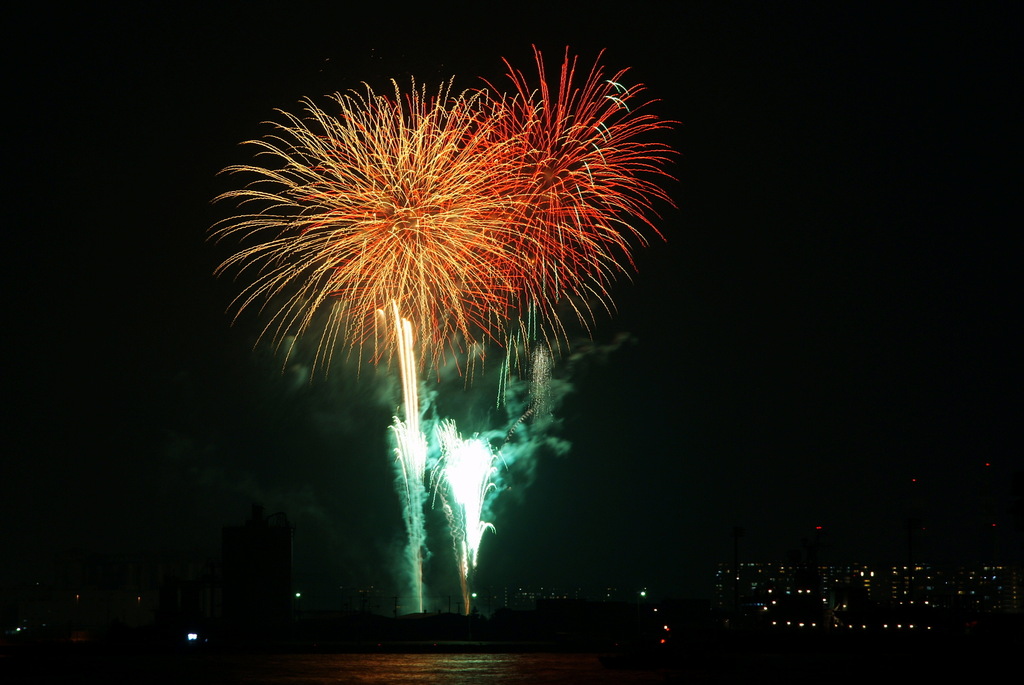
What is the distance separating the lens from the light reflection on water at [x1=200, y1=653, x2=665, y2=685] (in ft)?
127

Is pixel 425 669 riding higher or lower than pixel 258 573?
lower

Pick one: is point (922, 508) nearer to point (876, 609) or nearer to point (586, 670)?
A: point (876, 609)

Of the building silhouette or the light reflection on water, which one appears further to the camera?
the building silhouette

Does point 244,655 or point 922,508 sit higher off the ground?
point 922,508

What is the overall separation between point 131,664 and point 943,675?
33198mm

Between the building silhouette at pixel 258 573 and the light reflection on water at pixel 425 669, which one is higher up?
the building silhouette at pixel 258 573

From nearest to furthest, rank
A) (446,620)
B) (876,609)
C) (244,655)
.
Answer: (244,655), (876,609), (446,620)

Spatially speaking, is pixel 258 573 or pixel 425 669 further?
pixel 258 573

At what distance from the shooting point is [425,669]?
45469 mm

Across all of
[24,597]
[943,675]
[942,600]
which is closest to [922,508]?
[942,600]

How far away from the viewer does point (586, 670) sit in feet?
146

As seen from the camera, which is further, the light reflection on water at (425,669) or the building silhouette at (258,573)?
the building silhouette at (258,573)

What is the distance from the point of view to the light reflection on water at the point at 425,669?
127 feet

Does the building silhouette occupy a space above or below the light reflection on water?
above
